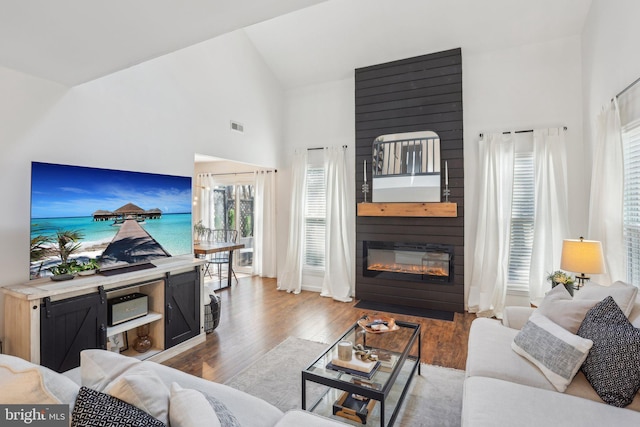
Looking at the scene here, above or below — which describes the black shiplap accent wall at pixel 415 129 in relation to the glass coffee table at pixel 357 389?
above

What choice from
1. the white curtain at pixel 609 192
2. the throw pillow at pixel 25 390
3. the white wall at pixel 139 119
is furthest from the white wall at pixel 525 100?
the throw pillow at pixel 25 390

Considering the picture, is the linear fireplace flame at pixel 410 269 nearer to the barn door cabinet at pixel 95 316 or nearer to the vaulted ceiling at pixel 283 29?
the barn door cabinet at pixel 95 316

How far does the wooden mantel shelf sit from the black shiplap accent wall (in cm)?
15

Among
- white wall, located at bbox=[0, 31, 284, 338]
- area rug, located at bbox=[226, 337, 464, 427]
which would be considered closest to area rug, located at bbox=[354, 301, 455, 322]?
area rug, located at bbox=[226, 337, 464, 427]

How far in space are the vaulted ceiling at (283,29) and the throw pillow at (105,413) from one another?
1.77m

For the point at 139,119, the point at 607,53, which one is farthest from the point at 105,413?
the point at 607,53

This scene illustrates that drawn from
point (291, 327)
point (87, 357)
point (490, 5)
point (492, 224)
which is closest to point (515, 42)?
point (490, 5)

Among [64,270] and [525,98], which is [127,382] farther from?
[525,98]

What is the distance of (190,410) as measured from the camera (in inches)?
41.5

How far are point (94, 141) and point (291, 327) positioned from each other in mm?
2791

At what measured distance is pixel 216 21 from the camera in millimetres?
1868

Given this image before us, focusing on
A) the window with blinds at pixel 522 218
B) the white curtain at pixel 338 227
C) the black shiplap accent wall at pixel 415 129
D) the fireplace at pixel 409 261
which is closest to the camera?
Result: the window with blinds at pixel 522 218

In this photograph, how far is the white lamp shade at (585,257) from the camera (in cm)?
267

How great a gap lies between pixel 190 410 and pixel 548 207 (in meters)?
4.38
